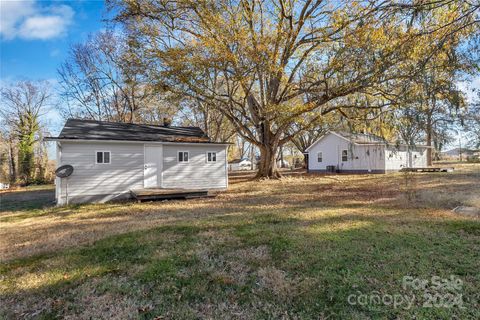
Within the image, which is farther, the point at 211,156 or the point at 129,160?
the point at 211,156

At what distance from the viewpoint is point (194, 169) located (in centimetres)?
1284

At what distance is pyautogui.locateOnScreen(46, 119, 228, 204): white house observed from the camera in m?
10.3

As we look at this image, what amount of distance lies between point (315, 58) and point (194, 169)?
26.4 feet

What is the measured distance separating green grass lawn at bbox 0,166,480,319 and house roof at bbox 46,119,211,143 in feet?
16.9

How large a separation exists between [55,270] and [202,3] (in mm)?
11455

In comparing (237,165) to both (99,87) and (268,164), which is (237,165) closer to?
(99,87)

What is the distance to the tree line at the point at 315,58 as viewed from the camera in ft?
17.6

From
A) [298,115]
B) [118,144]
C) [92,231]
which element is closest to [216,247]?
[92,231]

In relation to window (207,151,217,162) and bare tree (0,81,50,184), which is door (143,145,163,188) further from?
bare tree (0,81,50,184)

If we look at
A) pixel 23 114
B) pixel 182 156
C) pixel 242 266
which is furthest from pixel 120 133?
pixel 23 114

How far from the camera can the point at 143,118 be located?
1040 inches

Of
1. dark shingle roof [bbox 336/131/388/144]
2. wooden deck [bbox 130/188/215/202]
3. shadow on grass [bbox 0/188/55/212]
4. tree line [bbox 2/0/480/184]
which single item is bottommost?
shadow on grass [bbox 0/188/55/212]

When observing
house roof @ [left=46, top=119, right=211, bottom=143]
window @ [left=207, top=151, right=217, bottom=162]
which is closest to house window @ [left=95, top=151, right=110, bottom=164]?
house roof @ [left=46, top=119, right=211, bottom=143]

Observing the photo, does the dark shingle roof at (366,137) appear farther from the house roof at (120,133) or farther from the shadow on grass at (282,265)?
the house roof at (120,133)
